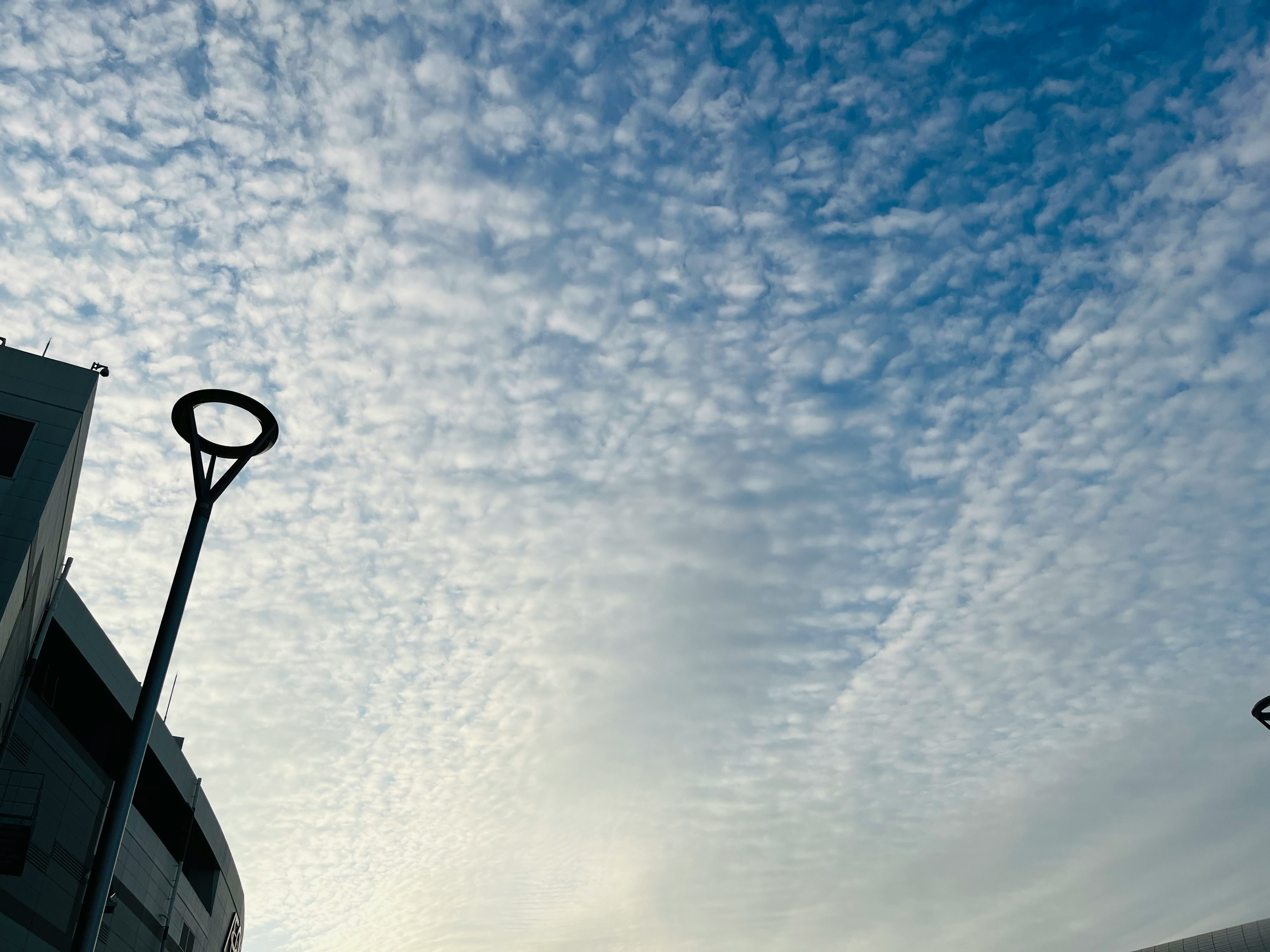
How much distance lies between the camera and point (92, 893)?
12820 mm

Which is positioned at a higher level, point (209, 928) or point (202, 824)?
point (202, 824)

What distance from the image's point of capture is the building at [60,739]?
858 inches

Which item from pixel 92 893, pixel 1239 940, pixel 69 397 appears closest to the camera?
pixel 92 893

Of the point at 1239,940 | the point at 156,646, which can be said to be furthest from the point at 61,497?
the point at 1239,940

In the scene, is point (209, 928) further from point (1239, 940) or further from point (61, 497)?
point (1239, 940)

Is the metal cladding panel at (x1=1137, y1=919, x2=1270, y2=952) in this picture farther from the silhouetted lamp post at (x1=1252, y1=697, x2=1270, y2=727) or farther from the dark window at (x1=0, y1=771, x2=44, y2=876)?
the dark window at (x1=0, y1=771, x2=44, y2=876)

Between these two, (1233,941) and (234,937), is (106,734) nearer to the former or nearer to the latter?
(234,937)

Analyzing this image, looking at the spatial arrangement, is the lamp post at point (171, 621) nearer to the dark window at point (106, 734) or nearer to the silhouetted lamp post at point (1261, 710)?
the dark window at point (106, 734)

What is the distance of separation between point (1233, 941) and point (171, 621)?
6708 cm

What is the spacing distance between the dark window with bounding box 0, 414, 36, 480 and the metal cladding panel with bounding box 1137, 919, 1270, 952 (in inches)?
2703

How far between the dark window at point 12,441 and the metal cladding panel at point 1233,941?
225 feet

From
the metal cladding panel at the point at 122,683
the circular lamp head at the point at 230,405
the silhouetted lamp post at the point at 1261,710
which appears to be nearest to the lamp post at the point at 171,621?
the circular lamp head at the point at 230,405

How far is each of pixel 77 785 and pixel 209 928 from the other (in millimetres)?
21198

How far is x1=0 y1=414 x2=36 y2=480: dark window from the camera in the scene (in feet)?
71.7
